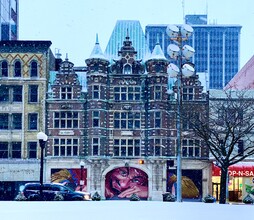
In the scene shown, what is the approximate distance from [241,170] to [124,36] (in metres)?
6.06

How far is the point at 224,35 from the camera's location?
18078 mm

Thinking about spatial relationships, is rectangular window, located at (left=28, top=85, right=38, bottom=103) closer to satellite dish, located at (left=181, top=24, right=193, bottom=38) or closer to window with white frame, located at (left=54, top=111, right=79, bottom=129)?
window with white frame, located at (left=54, top=111, right=79, bottom=129)

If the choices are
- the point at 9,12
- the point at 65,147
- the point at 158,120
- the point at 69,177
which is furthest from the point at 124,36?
the point at 9,12

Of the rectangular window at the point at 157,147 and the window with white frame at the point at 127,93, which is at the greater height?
the window with white frame at the point at 127,93

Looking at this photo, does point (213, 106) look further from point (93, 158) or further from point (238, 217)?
point (238, 217)

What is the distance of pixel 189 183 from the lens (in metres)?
16.7

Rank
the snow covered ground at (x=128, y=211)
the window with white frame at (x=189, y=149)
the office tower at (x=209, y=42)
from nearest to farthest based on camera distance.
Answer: the snow covered ground at (x=128, y=211), the window with white frame at (x=189, y=149), the office tower at (x=209, y=42)

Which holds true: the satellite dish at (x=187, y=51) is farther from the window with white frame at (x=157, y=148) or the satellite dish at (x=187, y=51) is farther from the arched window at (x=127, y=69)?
the window with white frame at (x=157, y=148)

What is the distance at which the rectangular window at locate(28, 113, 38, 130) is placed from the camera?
16.3m

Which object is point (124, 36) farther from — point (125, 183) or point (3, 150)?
point (3, 150)

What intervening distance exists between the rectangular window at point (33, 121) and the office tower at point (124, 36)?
10.8ft

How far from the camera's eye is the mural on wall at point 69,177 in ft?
53.7

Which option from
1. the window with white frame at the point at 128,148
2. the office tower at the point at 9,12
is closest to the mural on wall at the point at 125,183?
the window with white frame at the point at 128,148

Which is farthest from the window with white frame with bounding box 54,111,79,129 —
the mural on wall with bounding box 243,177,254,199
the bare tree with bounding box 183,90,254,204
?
the mural on wall with bounding box 243,177,254,199
